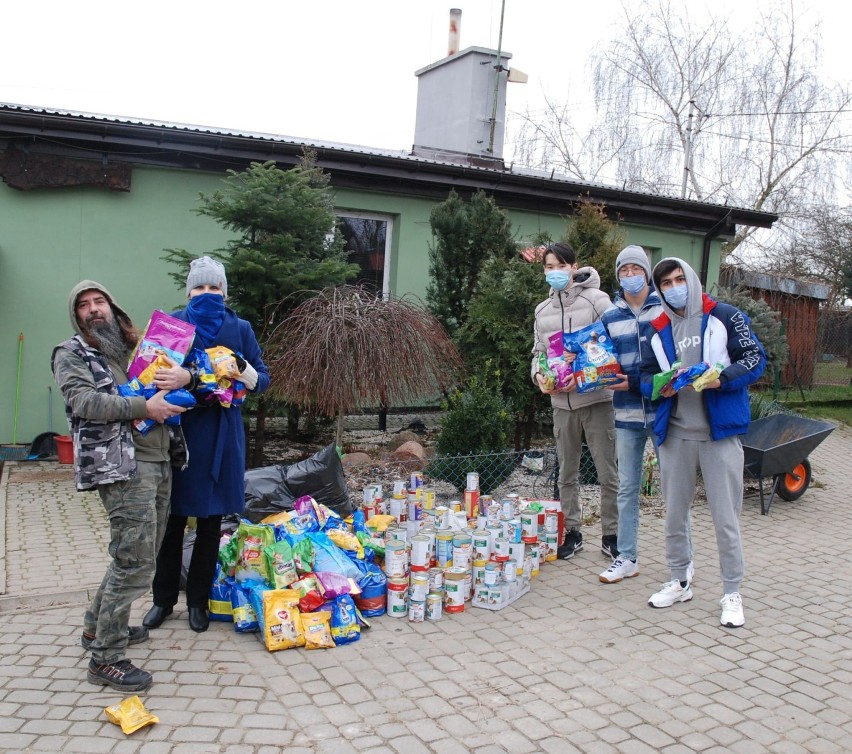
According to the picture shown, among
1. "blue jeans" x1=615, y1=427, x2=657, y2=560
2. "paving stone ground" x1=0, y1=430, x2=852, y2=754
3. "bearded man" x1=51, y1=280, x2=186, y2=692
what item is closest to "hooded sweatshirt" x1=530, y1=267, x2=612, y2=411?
"blue jeans" x1=615, y1=427, x2=657, y2=560

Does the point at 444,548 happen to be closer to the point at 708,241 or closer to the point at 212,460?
the point at 212,460

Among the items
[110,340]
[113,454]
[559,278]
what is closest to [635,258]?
[559,278]

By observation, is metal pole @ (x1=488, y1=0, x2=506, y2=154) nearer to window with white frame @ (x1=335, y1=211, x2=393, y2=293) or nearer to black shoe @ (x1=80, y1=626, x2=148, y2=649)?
window with white frame @ (x1=335, y1=211, x2=393, y2=293)

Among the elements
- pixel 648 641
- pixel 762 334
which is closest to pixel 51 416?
pixel 648 641

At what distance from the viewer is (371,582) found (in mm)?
4508

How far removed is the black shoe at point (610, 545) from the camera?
5504 millimetres

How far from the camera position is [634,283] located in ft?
16.1

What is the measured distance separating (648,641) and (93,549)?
4032 millimetres

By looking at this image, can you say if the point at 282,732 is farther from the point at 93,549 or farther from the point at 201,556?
the point at 93,549

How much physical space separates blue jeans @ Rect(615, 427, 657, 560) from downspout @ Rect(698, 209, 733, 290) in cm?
947

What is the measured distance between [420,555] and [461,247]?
5.19m

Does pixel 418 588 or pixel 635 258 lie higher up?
pixel 635 258

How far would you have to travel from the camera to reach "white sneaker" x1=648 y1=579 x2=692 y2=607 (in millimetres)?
4727

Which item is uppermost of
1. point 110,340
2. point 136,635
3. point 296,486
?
point 110,340
